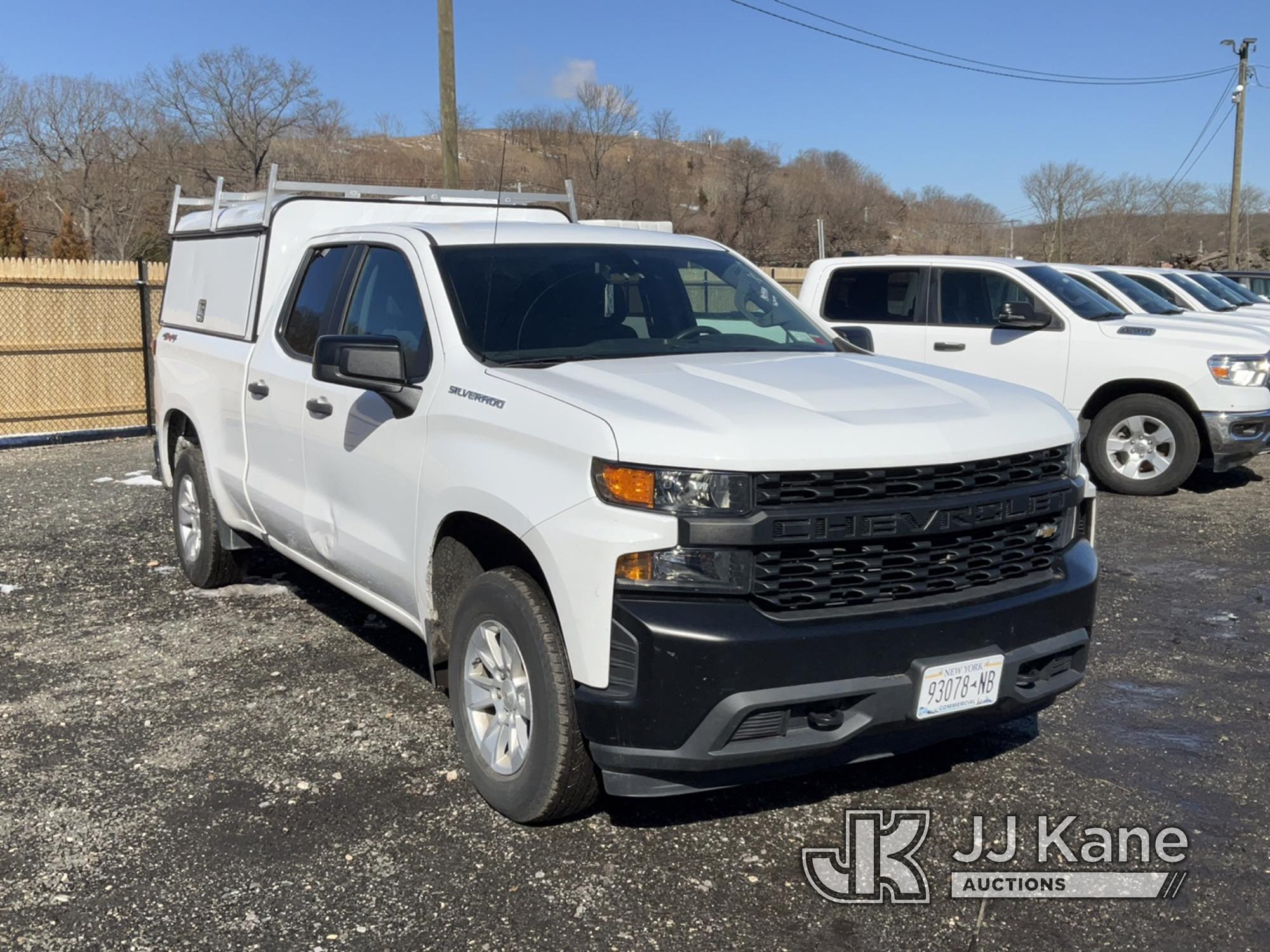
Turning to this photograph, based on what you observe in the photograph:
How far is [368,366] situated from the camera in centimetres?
401

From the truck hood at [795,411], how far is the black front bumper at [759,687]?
42 cm

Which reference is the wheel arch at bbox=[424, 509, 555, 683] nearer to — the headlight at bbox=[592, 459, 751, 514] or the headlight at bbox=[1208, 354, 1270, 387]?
the headlight at bbox=[592, 459, 751, 514]

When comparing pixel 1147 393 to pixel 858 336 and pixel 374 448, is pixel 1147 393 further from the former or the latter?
pixel 374 448

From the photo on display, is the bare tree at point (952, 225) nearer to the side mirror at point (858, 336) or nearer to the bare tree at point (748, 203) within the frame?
the bare tree at point (748, 203)

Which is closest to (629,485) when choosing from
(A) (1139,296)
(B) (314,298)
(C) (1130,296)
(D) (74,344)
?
(B) (314,298)

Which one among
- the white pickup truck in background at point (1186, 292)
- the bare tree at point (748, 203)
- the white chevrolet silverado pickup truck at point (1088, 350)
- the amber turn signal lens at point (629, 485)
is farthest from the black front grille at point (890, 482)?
the bare tree at point (748, 203)

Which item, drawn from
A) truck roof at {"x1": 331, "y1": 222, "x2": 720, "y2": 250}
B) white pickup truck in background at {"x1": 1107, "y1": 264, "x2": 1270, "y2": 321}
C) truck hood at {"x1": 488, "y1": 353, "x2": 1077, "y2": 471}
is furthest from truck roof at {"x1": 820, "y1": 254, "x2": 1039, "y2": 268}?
truck hood at {"x1": 488, "y1": 353, "x2": 1077, "y2": 471}

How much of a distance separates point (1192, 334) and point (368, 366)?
8.09 metres

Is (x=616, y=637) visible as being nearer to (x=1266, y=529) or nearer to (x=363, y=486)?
(x=363, y=486)

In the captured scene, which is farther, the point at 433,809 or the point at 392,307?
the point at 392,307

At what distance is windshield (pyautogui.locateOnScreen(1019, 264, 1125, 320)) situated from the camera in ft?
33.3

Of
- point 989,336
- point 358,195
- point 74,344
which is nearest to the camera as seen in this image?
point 358,195

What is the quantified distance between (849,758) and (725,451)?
3.23 ft

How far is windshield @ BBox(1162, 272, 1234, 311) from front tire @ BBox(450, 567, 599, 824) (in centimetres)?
1461
